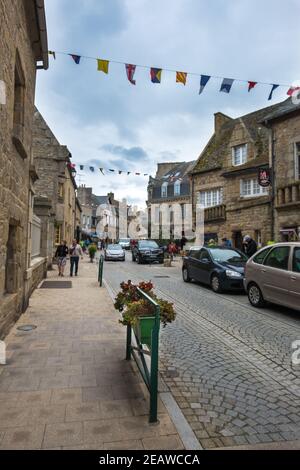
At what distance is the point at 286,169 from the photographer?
1609cm

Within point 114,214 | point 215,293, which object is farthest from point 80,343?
point 114,214

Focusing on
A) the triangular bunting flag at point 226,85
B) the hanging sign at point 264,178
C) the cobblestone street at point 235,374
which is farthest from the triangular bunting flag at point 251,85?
the cobblestone street at point 235,374

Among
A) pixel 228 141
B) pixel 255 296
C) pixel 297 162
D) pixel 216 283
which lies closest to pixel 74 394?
pixel 255 296

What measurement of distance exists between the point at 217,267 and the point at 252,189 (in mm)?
10061

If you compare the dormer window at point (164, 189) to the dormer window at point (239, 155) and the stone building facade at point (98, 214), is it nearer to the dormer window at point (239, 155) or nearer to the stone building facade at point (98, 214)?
the stone building facade at point (98, 214)

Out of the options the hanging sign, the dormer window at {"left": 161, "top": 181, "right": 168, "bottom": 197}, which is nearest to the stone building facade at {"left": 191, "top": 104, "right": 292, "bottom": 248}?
the hanging sign

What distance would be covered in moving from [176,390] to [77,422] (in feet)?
4.07

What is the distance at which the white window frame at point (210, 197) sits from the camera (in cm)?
2285

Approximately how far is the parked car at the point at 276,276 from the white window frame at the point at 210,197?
14.0 meters

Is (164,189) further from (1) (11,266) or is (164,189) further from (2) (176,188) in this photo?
(1) (11,266)

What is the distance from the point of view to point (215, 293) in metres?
10.9

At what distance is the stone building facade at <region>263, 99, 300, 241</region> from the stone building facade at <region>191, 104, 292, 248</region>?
747mm
